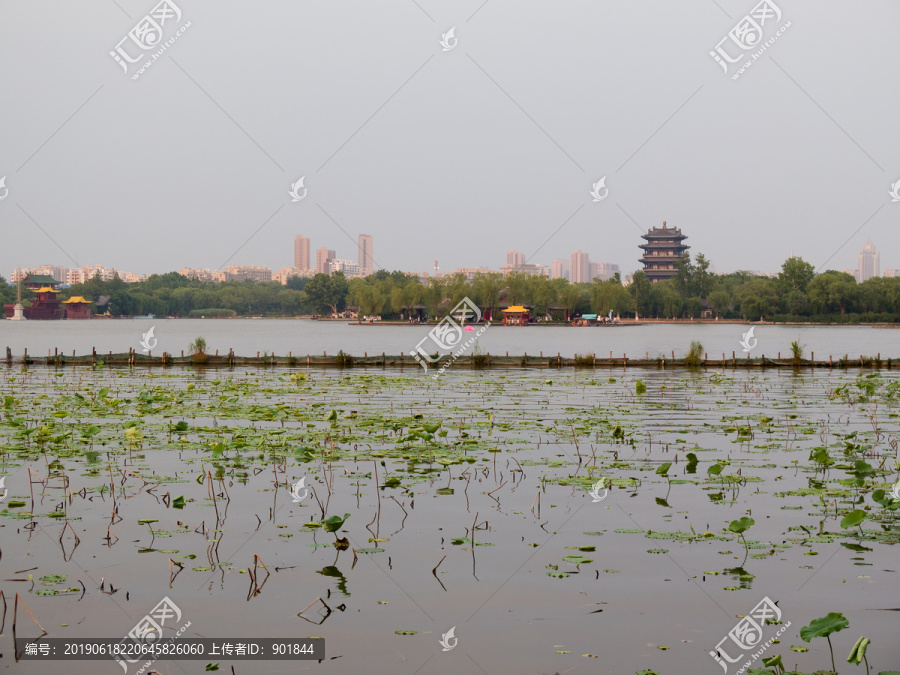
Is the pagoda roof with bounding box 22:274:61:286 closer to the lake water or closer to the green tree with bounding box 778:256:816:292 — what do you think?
the lake water

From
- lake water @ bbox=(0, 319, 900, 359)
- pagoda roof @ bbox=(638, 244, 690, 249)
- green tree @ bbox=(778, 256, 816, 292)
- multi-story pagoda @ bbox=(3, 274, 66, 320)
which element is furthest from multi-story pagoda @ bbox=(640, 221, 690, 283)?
multi-story pagoda @ bbox=(3, 274, 66, 320)

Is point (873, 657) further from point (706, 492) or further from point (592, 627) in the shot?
point (706, 492)

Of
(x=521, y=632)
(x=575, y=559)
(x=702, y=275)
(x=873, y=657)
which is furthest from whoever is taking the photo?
(x=702, y=275)

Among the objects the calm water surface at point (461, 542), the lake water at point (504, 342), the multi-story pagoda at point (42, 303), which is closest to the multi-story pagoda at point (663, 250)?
the lake water at point (504, 342)

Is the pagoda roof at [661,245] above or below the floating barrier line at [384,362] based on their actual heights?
above

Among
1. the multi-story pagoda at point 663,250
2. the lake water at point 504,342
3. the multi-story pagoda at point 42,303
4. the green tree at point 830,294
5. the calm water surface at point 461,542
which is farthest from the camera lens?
the multi-story pagoda at point 663,250

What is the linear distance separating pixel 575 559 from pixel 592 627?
4.22ft

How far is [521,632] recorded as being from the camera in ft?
16.6

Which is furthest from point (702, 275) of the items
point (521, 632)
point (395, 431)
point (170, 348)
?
point (521, 632)

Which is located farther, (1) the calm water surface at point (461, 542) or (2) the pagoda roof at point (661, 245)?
(2) the pagoda roof at point (661, 245)

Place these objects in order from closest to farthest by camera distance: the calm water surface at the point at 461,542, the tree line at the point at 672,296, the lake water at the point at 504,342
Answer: the calm water surface at the point at 461,542 → the lake water at the point at 504,342 → the tree line at the point at 672,296

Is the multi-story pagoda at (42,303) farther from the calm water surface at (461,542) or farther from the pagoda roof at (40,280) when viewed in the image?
the calm water surface at (461,542)

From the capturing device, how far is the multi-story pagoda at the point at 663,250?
122 meters

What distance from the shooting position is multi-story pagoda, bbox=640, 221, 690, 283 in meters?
122
